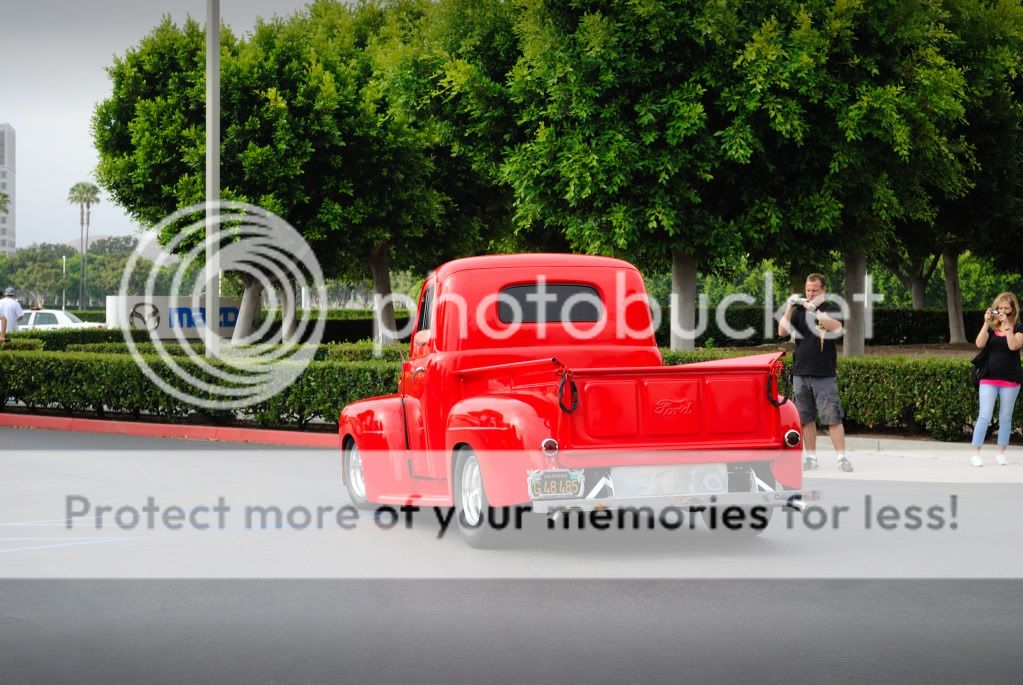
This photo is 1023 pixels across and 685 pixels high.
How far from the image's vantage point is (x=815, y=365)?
1453 centimetres

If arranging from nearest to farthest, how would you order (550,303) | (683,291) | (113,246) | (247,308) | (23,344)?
(550,303) → (23,344) → (683,291) → (247,308) → (113,246)

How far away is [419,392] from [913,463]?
6.84 m

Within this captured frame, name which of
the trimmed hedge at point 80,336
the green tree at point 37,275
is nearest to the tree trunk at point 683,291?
the trimmed hedge at point 80,336

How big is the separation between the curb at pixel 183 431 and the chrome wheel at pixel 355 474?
5.64 metres

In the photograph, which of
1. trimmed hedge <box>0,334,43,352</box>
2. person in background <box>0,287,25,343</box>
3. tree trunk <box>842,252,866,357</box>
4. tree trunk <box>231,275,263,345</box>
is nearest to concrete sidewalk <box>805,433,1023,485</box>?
trimmed hedge <box>0,334,43,352</box>

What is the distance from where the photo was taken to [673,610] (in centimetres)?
766

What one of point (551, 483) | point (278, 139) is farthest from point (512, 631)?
point (278, 139)

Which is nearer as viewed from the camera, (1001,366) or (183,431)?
(1001,366)

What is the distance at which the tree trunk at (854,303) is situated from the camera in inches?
1267

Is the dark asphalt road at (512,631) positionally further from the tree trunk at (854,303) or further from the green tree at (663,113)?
the tree trunk at (854,303)

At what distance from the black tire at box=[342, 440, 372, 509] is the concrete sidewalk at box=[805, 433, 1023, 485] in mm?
4697

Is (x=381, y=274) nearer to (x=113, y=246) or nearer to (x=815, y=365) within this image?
(x=815, y=365)

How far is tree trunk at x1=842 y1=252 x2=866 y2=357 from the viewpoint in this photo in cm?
3219

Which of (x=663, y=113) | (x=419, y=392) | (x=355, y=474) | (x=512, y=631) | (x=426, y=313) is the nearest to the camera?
(x=512, y=631)
